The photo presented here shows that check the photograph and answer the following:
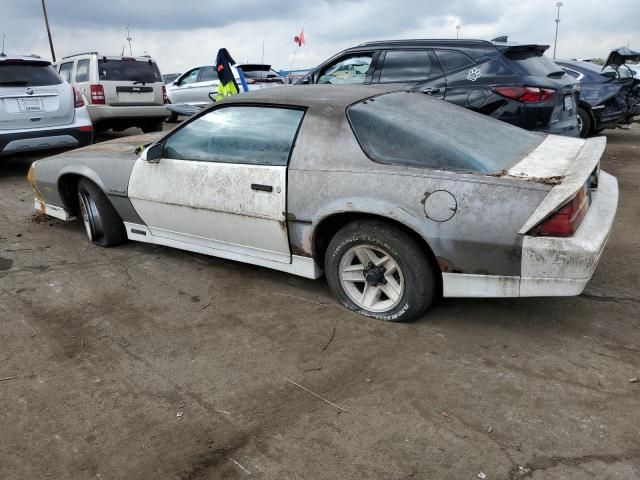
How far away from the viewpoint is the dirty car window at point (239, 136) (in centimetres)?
348

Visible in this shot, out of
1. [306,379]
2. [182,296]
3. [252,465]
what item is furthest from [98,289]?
[252,465]

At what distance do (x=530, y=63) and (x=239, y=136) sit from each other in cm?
396

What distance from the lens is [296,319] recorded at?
3412 mm

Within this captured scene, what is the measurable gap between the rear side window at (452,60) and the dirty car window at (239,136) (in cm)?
327

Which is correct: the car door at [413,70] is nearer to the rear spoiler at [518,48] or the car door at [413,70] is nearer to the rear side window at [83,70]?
the rear spoiler at [518,48]

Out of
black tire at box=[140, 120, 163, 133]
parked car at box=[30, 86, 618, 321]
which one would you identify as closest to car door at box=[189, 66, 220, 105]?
black tire at box=[140, 120, 163, 133]

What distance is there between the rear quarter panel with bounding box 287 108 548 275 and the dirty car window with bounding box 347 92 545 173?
0.28ft

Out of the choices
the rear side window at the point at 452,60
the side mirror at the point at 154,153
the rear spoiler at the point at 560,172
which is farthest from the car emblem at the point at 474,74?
the side mirror at the point at 154,153

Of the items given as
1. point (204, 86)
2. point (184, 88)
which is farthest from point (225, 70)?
point (184, 88)

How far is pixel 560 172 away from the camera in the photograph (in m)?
2.99

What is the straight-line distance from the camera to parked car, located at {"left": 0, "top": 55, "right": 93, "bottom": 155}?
698 cm

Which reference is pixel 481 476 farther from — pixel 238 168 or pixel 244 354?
pixel 238 168

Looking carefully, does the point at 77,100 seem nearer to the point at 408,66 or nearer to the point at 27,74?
the point at 27,74

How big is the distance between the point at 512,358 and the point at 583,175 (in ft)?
3.54
